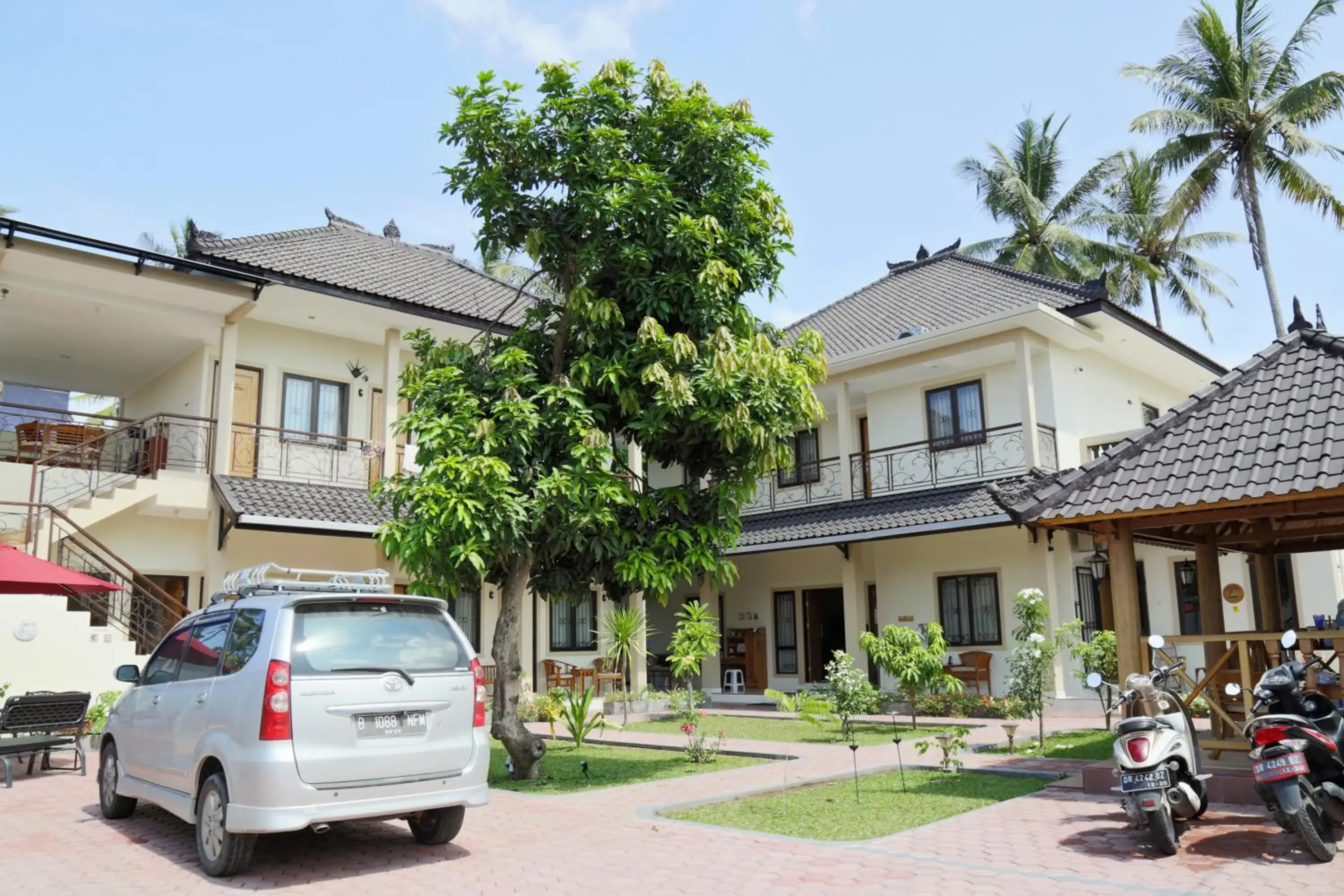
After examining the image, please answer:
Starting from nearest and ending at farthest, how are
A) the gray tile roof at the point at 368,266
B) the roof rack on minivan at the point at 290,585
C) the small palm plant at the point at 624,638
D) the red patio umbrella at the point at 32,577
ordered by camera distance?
the roof rack on minivan at the point at 290,585
the red patio umbrella at the point at 32,577
the small palm plant at the point at 624,638
the gray tile roof at the point at 368,266

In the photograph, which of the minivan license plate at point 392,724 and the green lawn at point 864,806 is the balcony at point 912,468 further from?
the minivan license plate at point 392,724

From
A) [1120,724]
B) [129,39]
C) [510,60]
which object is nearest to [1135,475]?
[1120,724]

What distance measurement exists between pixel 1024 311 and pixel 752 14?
8.89 metres

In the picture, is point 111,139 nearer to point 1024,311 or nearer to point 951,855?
point 951,855

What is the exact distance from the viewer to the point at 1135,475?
28.0ft

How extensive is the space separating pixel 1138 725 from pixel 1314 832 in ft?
3.45

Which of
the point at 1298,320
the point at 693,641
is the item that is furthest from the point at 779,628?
the point at 1298,320

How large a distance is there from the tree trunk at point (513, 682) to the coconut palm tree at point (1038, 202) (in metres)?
27.0

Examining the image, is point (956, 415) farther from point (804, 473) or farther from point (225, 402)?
point (225, 402)

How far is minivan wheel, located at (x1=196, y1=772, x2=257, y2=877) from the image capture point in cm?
568

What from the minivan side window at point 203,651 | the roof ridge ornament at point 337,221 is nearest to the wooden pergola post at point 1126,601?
the minivan side window at point 203,651

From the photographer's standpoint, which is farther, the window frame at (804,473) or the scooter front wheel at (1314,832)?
the window frame at (804,473)

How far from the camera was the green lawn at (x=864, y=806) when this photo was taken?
7.24 meters

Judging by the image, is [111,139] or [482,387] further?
[111,139]
